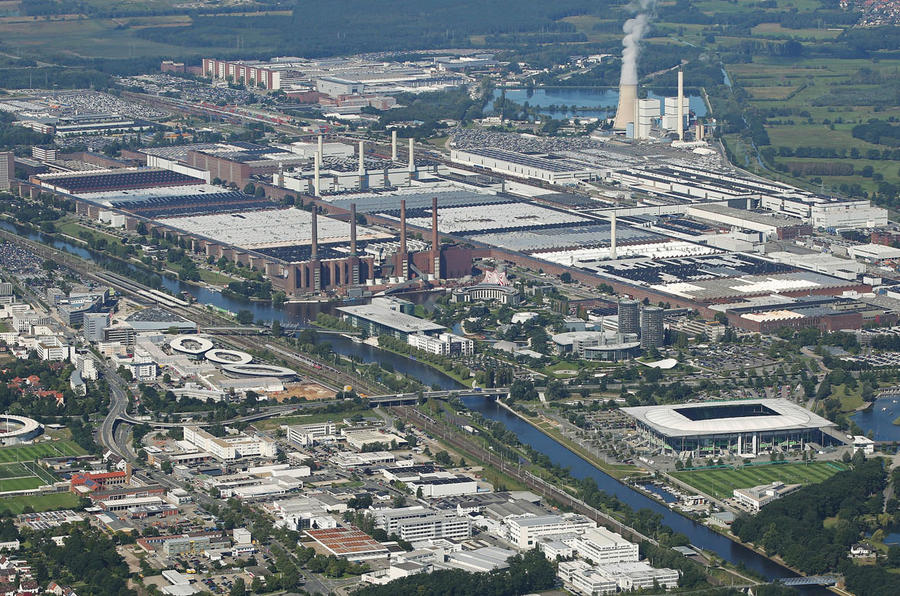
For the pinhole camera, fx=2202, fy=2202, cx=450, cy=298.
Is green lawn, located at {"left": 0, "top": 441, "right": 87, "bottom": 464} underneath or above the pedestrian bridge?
above

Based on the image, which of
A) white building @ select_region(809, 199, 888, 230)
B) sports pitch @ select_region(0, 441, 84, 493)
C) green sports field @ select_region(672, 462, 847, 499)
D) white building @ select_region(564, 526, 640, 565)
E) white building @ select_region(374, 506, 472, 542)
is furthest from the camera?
white building @ select_region(809, 199, 888, 230)

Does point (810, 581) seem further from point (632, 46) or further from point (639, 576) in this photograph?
point (632, 46)

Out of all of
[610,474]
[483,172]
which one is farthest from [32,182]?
[610,474]

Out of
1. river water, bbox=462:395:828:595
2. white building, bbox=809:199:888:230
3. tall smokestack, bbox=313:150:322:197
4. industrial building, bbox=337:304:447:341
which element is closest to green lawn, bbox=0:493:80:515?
river water, bbox=462:395:828:595

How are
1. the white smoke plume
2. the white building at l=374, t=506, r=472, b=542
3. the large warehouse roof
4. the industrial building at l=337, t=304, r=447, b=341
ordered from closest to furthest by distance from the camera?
the white building at l=374, t=506, r=472, b=542, the large warehouse roof, the industrial building at l=337, t=304, r=447, b=341, the white smoke plume

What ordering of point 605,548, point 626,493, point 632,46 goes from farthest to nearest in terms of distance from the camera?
point 632,46
point 626,493
point 605,548

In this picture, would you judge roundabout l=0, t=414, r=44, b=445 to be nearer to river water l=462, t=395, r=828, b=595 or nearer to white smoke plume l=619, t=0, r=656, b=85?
river water l=462, t=395, r=828, b=595

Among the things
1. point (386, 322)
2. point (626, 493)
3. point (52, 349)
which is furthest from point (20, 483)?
point (386, 322)
